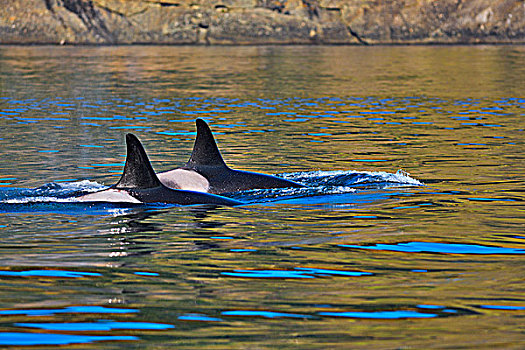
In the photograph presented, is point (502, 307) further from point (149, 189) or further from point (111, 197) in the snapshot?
point (111, 197)

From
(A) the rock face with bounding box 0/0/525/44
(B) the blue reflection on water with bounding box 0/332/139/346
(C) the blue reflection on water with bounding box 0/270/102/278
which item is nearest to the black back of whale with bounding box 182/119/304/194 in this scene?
(C) the blue reflection on water with bounding box 0/270/102/278

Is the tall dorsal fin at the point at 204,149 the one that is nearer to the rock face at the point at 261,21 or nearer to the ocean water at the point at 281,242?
the ocean water at the point at 281,242

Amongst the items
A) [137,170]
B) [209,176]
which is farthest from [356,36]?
[137,170]

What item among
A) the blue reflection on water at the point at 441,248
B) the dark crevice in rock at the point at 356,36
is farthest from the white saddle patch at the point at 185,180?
the dark crevice in rock at the point at 356,36

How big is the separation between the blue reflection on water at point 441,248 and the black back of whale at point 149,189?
3462 mm

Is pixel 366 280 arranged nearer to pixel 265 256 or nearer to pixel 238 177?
pixel 265 256

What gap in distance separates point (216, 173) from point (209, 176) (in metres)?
0.14

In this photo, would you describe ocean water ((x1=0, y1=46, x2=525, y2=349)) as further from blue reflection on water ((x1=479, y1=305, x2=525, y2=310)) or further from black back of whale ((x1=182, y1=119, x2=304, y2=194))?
black back of whale ((x1=182, y1=119, x2=304, y2=194))

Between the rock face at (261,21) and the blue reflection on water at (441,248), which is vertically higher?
the blue reflection on water at (441,248)

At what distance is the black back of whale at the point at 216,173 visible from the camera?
15148 millimetres

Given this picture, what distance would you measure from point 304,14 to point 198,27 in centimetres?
1383

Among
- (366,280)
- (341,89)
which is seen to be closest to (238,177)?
(366,280)

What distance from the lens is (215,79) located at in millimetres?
46969

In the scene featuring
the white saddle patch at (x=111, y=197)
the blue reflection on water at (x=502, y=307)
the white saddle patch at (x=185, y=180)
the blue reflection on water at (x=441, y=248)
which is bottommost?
the white saddle patch at (x=185, y=180)
